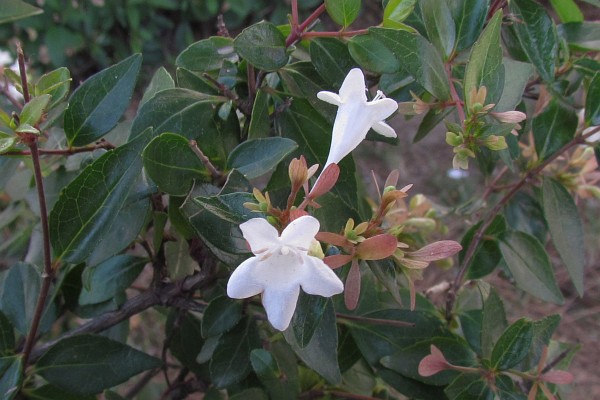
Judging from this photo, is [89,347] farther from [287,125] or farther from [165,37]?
[165,37]

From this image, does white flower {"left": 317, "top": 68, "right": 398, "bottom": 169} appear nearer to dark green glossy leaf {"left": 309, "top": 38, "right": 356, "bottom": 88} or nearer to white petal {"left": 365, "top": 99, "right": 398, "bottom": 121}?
white petal {"left": 365, "top": 99, "right": 398, "bottom": 121}

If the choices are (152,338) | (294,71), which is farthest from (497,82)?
(152,338)

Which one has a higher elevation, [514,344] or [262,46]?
[262,46]

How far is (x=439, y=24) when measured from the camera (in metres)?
0.68

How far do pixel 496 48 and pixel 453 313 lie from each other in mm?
423

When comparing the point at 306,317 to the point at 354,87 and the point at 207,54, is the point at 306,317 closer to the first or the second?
the point at 354,87

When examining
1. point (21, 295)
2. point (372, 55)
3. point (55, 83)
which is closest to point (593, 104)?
point (372, 55)

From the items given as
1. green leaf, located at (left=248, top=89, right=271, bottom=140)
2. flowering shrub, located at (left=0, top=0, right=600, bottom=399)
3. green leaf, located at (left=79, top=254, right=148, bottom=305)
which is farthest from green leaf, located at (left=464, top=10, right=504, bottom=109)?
green leaf, located at (left=79, top=254, right=148, bottom=305)

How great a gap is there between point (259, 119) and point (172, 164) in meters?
0.11

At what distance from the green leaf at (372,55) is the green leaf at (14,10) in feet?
1.66

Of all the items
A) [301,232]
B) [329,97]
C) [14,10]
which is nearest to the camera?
[301,232]

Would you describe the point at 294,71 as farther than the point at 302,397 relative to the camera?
No

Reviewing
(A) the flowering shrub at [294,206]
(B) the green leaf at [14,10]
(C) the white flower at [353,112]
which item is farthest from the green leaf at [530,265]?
(B) the green leaf at [14,10]

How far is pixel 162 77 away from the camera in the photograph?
72cm
